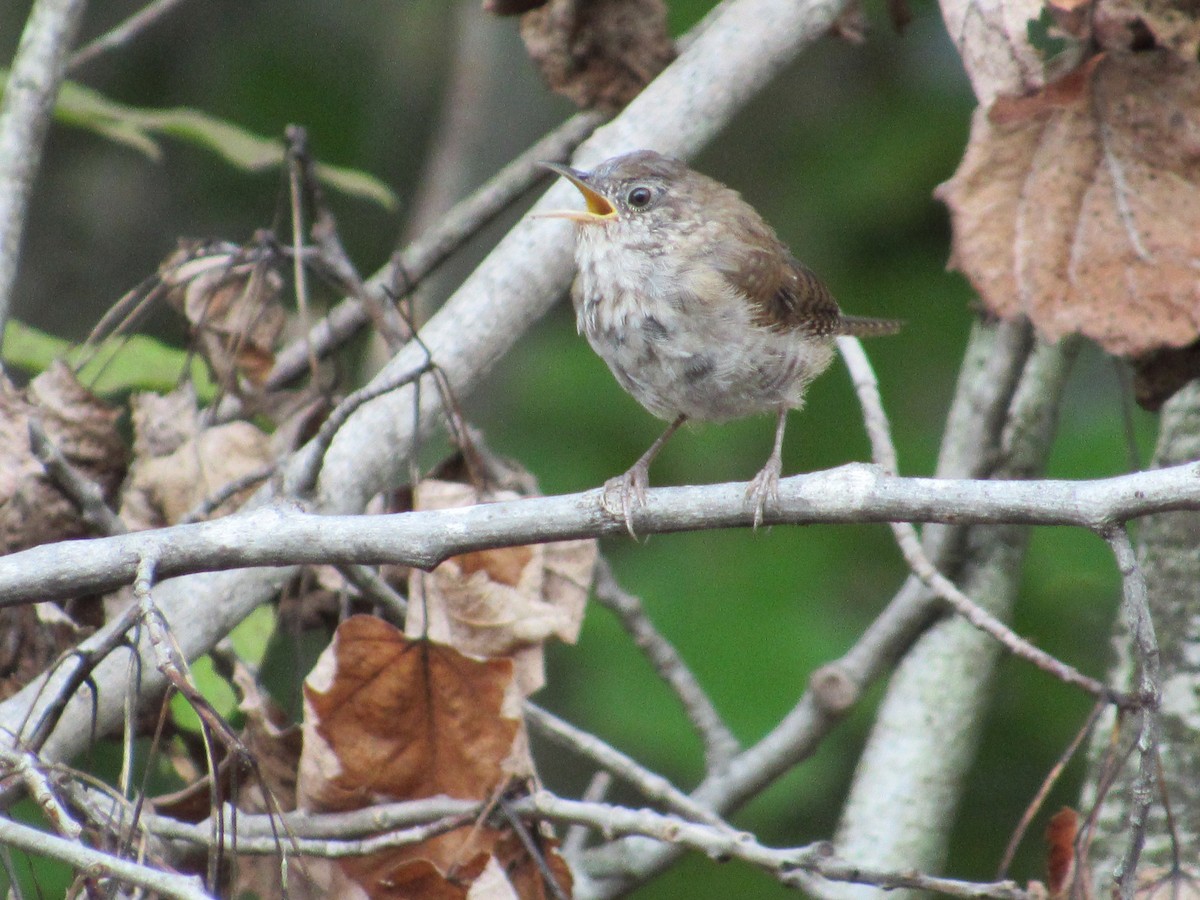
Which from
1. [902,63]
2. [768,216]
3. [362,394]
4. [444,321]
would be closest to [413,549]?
[362,394]

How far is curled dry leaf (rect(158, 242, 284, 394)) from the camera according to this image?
3375 millimetres

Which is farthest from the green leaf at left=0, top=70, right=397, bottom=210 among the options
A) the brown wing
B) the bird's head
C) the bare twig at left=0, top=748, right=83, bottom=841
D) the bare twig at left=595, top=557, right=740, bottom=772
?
the bare twig at left=0, top=748, right=83, bottom=841

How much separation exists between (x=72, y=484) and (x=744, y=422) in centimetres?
325

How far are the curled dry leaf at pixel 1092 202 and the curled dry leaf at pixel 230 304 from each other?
1666mm

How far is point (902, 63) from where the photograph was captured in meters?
6.34

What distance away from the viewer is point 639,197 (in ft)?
11.8

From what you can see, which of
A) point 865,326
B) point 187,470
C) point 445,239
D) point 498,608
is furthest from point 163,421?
point 865,326

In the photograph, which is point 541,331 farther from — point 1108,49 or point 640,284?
point 1108,49

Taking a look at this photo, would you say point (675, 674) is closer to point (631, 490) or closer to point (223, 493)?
point (631, 490)

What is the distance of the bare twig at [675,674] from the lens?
3871 mm

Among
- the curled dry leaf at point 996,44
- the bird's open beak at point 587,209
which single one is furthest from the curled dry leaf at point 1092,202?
the bird's open beak at point 587,209

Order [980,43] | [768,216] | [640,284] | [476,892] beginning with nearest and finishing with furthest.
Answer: [476,892]
[980,43]
[640,284]
[768,216]

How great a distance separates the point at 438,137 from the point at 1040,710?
13.8 ft

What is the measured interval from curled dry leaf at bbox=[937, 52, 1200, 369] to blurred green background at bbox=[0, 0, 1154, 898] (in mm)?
1609
